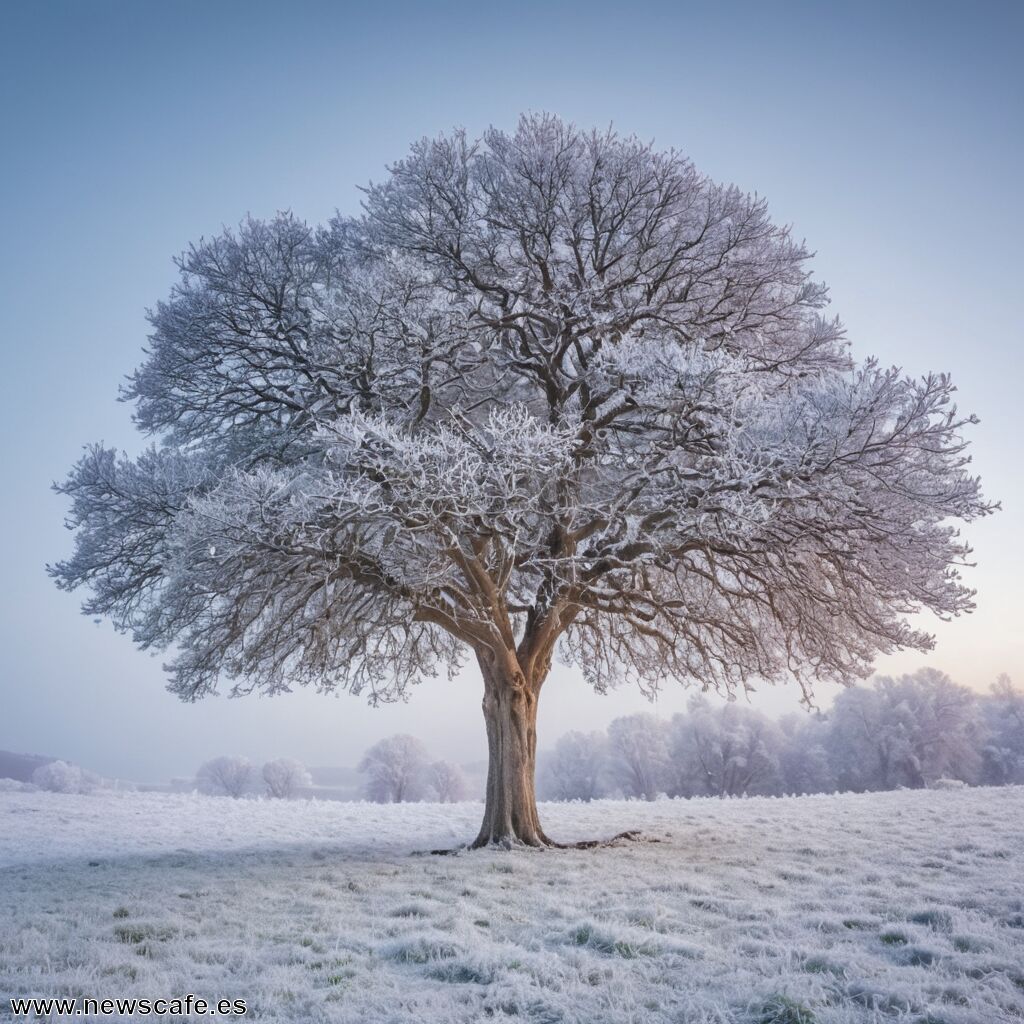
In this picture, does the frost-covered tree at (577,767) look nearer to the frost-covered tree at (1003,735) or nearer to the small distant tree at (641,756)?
the small distant tree at (641,756)

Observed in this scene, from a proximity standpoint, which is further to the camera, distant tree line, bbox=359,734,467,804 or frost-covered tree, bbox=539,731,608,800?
distant tree line, bbox=359,734,467,804

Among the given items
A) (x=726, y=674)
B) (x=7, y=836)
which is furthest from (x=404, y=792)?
(x=726, y=674)

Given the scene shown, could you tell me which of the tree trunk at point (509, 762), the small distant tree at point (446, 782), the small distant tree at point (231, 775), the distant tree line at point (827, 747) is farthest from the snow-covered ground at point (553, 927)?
the small distant tree at point (231, 775)

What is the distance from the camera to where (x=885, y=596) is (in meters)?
10.2

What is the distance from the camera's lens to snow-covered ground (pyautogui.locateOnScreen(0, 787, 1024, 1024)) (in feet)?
12.9

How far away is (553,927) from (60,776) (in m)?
52.5

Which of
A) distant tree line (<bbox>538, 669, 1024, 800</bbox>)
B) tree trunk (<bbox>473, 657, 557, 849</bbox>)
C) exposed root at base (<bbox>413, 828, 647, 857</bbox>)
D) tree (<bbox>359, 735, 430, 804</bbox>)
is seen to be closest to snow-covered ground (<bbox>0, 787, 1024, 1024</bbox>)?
exposed root at base (<bbox>413, 828, 647, 857</bbox>)

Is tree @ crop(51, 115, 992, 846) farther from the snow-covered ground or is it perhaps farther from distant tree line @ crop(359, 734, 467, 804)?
distant tree line @ crop(359, 734, 467, 804)

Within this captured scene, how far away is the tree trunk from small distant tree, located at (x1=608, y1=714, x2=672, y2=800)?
36996mm

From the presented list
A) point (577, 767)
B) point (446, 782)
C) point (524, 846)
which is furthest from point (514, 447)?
point (446, 782)

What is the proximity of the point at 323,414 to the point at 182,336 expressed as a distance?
2313 millimetres

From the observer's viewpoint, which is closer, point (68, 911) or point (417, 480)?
point (68, 911)

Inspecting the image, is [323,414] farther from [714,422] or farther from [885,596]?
[885,596]

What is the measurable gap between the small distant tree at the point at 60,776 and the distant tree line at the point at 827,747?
3226cm
